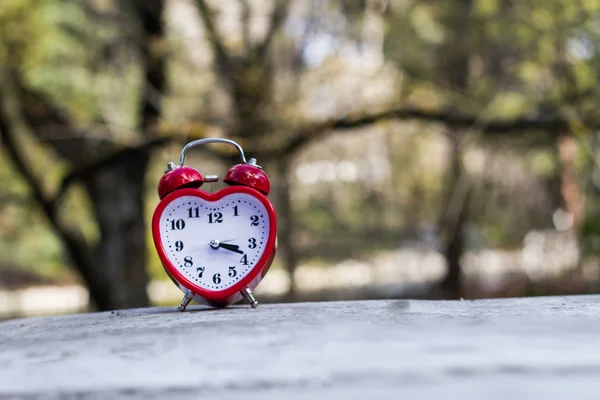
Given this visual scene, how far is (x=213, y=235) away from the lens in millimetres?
2424

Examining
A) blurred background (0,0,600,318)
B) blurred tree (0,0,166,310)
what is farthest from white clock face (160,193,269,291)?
blurred tree (0,0,166,310)

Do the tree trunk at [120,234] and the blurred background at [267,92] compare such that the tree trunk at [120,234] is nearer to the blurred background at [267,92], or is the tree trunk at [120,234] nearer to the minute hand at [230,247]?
the blurred background at [267,92]

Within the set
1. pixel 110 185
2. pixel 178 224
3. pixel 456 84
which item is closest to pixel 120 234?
pixel 110 185

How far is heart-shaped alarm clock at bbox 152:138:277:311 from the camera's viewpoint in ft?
7.90

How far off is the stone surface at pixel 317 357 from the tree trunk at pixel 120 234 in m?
5.59

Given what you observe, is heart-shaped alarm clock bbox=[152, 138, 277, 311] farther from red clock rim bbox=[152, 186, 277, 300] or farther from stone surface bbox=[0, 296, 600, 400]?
stone surface bbox=[0, 296, 600, 400]

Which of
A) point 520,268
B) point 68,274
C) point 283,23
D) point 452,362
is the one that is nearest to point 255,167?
point 452,362

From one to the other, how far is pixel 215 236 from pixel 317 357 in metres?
0.98

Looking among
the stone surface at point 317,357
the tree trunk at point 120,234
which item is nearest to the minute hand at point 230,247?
the stone surface at point 317,357

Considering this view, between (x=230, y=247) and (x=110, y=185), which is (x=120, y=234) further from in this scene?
(x=230, y=247)

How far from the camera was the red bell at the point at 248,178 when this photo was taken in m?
2.46

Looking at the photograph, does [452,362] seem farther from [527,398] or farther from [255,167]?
[255,167]

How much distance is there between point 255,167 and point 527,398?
4.57 ft

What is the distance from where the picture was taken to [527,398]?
1.29 meters
